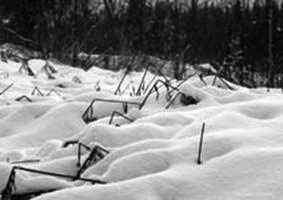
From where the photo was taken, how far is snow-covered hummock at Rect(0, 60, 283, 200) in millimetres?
1263

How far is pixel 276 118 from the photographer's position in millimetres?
1818

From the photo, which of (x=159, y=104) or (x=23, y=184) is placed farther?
(x=159, y=104)

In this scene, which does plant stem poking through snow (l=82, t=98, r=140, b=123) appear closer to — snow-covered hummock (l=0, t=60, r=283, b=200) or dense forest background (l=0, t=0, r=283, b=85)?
snow-covered hummock (l=0, t=60, r=283, b=200)

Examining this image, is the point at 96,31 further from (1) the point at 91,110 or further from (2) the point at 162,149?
(2) the point at 162,149

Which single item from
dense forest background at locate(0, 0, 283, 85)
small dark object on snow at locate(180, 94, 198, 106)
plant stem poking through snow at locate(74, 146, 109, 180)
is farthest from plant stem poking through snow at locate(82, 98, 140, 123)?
dense forest background at locate(0, 0, 283, 85)

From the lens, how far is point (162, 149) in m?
1.53

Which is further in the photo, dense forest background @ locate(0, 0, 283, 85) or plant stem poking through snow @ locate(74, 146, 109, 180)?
dense forest background @ locate(0, 0, 283, 85)

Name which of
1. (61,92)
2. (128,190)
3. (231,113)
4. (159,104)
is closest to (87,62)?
(61,92)

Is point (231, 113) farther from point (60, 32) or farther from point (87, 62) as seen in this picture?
point (60, 32)

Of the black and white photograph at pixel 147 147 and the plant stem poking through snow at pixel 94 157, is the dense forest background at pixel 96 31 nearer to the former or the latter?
the black and white photograph at pixel 147 147

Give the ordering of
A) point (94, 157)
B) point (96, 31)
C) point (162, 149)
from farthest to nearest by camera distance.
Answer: point (96, 31)
point (94, 157)
point (162, 149)

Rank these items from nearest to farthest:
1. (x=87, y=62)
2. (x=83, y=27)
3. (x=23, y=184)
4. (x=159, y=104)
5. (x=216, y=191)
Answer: (x=216, y=191) → (x=23, y=184) → (x=159, y=104) → (x=87, y=62) → (x=83, y=27)

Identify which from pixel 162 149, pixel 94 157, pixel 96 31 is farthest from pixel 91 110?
pixel 96 31

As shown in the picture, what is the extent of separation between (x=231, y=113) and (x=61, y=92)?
195cm
